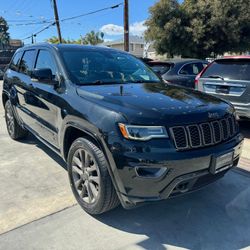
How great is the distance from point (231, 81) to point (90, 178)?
420 cm

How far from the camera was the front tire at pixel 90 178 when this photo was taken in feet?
9.55

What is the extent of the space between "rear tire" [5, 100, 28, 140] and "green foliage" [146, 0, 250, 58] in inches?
633

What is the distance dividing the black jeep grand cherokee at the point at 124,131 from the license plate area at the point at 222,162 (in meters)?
0.01

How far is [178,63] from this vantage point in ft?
27.8

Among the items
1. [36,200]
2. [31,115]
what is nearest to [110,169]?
[36,200]

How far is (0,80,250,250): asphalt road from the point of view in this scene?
2.88m

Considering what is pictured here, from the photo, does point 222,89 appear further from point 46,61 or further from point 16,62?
point 16,62

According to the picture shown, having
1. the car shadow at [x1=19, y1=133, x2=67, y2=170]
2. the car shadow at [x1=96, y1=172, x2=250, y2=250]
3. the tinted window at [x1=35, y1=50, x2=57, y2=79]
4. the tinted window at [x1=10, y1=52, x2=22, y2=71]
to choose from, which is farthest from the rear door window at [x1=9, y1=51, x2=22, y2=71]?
the car shadow at [x1=96, y1=172, x2=250, y2=250]

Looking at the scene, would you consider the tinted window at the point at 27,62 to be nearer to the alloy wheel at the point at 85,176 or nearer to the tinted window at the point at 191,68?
the alloy wheel at the point at 85,176

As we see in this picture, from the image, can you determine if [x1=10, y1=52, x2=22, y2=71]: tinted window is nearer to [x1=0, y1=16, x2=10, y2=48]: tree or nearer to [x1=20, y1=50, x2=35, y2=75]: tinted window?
[x1=20, y1=50, x2=35, y2=75]: tinted window

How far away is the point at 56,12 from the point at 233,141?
2961cm

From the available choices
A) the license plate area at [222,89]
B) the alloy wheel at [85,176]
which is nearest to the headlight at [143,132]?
the alloy wheel at [85,176]

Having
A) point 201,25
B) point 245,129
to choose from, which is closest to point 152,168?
point 245,129

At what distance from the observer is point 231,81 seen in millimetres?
6238
